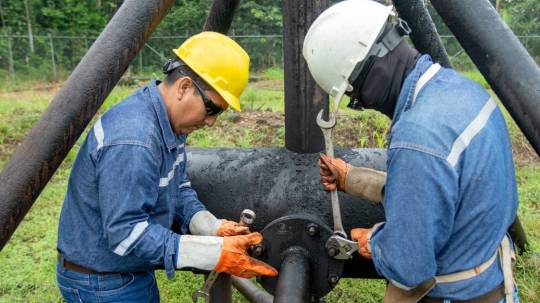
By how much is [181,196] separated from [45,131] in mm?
703

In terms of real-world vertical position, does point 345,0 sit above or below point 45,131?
above

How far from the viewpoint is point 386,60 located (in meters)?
1.55

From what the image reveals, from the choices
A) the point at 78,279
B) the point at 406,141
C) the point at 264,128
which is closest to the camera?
the point at 406,141

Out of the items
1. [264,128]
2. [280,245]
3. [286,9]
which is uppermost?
[286,9]

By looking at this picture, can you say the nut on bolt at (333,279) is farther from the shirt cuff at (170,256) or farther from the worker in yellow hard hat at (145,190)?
the shirt cuff at (170,256)

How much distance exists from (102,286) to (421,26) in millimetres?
1853

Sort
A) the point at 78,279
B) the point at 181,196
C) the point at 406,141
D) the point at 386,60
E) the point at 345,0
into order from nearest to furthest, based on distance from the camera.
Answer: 1. the point at 406,141
2. the point at 386,60
3. the point at 345,0
4. the point at 78,279
5. the point at 181,196

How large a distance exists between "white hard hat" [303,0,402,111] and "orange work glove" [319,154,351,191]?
397 millimetres

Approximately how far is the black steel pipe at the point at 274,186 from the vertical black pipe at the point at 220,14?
90cm

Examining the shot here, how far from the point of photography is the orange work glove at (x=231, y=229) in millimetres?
2105

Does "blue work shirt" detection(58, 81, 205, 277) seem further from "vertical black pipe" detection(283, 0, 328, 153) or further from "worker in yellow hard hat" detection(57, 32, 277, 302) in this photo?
"vertical black pipe" detection(283, 0, 328, 153)

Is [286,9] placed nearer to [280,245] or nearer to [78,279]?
[280,245]

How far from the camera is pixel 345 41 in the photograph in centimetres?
158

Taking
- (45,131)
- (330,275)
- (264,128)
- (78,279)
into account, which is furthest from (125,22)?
(264,128)
